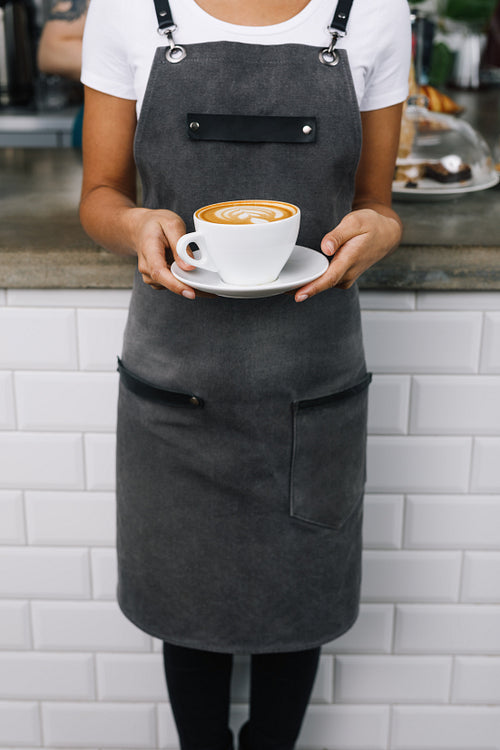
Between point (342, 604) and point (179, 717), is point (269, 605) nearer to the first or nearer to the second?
point (342, 604)

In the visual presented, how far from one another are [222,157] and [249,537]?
0.46 m

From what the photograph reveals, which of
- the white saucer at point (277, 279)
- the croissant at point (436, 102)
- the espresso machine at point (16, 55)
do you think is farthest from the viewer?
the espresso machine at point (16, 55)

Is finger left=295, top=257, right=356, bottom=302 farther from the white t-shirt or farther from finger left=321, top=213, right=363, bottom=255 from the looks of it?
the white t-shirt

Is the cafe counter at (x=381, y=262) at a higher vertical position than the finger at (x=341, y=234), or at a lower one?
lower

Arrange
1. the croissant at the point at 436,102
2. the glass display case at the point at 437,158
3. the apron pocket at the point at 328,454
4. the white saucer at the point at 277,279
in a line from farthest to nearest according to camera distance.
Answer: the croissant at the point at 436,102
the glass display case at the point at 437,158
the apron pocket at the point at 328,454
the white saucer at the point at 277,279

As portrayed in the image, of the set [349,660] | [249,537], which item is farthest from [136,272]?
[349,660]

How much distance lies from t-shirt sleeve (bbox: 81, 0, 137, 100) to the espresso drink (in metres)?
0.23

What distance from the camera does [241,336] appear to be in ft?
3.16

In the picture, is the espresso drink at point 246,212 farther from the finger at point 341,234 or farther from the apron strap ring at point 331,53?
the apron strap ring at point 331,53

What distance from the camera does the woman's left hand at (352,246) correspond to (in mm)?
805

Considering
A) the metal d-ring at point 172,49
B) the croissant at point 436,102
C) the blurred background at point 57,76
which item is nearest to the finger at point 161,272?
the metal d-ring at point 172,49

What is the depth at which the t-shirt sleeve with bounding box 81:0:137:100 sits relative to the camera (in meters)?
0.92

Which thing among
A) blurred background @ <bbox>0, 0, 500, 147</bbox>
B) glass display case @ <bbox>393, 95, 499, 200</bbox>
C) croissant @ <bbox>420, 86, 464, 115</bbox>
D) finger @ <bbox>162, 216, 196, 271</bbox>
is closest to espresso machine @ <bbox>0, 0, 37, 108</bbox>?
blurred background @ <bbox>0, 0, 500, 147</bbox>

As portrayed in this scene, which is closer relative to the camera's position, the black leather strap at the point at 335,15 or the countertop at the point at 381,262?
the black leather strap at the point at 335,15
